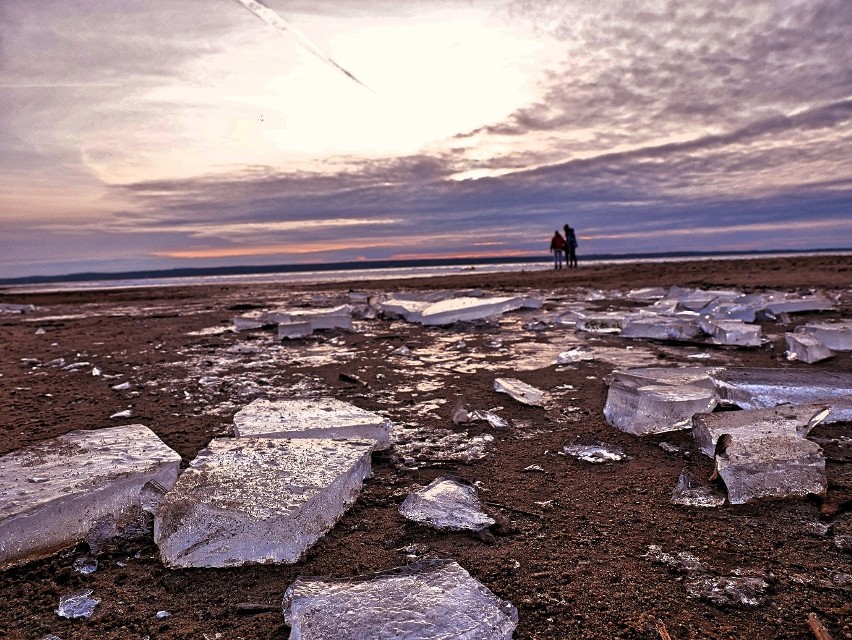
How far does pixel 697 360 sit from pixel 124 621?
3196mm

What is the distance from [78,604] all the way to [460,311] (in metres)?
4.20

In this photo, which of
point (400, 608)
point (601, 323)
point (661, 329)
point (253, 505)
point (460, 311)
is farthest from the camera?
point (460, 311)

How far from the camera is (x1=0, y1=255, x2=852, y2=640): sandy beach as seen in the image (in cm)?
108

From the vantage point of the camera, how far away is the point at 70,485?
147cm

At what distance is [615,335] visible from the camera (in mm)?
4258

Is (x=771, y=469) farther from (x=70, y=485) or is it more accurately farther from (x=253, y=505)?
(x=70, y=485)

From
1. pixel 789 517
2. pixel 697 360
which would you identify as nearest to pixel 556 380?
pixel 697 360

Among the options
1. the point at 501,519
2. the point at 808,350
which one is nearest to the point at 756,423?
the point at 501,519

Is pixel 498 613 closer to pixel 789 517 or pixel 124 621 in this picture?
pixel 124 621

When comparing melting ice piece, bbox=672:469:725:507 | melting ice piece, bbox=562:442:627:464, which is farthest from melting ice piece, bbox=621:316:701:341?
melting ice piece, bbox=672:469:725:507

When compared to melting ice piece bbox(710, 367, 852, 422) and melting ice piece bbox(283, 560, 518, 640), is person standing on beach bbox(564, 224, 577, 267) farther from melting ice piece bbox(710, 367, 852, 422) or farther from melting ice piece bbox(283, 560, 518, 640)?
melting ice piece bbox(283, 560, 518, 640)

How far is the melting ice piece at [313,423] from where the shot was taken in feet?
6.31

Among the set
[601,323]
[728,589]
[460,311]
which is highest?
[460,311]

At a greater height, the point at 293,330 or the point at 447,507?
the point at 293,330
